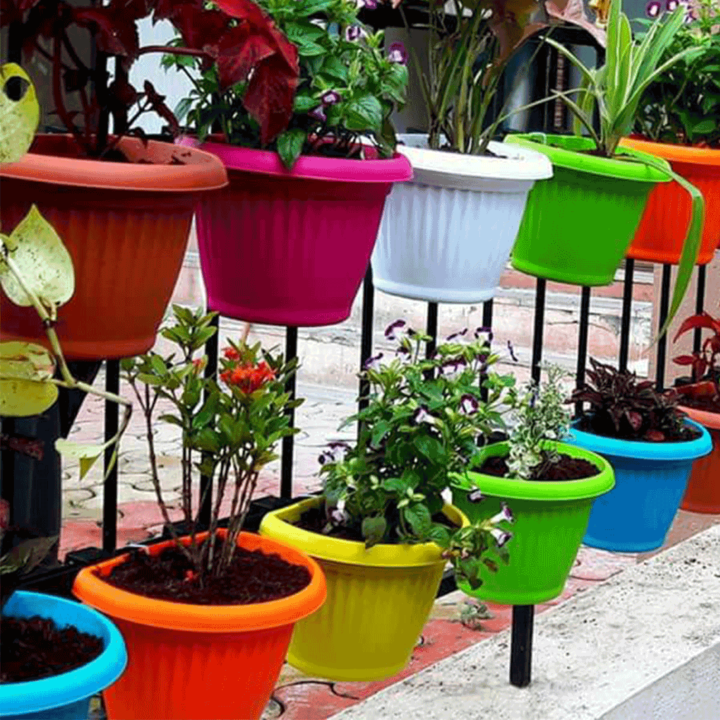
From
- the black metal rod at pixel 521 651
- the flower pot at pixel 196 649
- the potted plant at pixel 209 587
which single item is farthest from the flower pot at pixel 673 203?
Result: the flower pot at pixel 196 649

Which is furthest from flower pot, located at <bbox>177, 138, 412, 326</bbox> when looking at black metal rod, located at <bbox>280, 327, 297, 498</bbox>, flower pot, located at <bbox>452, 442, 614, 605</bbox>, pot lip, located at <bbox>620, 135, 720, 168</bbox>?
pot lip, located at <bbox>620, 135, 720, 168</bbox>

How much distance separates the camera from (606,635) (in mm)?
2234

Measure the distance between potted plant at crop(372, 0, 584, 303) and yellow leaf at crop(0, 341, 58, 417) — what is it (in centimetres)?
79

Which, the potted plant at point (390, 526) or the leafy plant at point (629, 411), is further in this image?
the leafy plant at point (629, 411)

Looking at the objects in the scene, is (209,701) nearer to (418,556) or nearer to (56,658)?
(56,658)

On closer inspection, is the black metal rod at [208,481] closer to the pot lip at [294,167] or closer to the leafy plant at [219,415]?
the leafy plant at [219,415]

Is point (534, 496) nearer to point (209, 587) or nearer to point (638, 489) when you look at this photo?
point (638, 489)

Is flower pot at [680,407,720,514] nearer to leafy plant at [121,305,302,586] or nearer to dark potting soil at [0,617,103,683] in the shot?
leafy plant at [121,305,302,586]

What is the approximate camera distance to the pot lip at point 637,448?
7.68 feet

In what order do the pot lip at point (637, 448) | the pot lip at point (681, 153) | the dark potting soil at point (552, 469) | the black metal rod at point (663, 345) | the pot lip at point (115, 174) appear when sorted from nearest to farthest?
the pot lip at point (115, 174), the dark potting soil at point (552, 469), the pot lip at point (637, 448), the pot lip at point (681, 153), the black metal rod at point (663, 345)

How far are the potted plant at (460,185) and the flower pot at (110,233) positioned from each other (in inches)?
20.6

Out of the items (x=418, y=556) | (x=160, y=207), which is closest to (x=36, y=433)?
(x=418, y=556)

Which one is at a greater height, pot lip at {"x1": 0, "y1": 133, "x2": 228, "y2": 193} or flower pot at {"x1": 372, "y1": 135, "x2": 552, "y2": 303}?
pot lip at {"x1": 0, "y1": 133, "x2": 228, "y2": 193}

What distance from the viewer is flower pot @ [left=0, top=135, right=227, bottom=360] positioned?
137 centimetres
